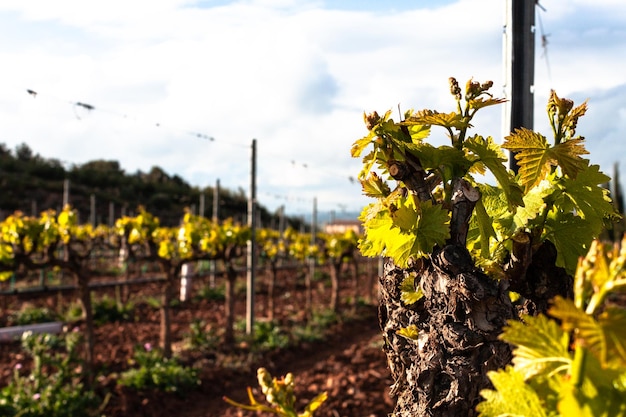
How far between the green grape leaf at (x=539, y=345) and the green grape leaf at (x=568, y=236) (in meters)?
0.67

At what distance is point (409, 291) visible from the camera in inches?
54.1

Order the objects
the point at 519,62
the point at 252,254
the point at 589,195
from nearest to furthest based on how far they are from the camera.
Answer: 1. the point at 589,195
2. the point at 519,62
3. the point at 252,254

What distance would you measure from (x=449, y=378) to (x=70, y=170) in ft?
127

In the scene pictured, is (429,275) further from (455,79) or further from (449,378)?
(455,79)

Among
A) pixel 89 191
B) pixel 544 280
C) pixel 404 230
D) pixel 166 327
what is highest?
pixel 89 191

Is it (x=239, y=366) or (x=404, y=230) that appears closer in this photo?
(x=404, y=230)

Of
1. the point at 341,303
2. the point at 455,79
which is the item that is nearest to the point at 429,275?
the point at 455,79

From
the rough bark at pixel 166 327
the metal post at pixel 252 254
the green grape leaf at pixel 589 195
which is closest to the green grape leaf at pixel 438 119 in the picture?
the green grape leaf at pixel 589 195

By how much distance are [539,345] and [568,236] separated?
0.71m

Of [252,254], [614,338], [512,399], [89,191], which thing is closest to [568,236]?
[512,399]

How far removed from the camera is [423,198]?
1256 mm

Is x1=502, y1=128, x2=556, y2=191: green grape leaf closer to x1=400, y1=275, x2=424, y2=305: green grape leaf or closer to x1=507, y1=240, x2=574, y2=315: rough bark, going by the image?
x1=507, y1=240, x2=574, y2=315: rough bark

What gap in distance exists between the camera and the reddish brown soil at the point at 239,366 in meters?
6.30

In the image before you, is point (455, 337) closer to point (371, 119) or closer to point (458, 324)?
point (458, 324)
